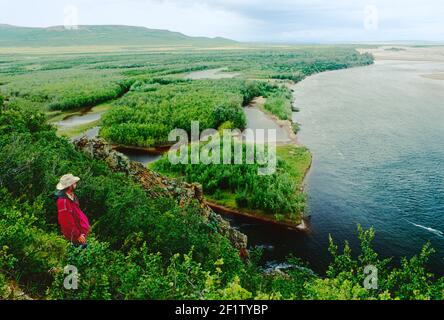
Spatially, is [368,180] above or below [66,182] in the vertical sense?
below

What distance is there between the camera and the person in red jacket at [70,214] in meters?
11.1

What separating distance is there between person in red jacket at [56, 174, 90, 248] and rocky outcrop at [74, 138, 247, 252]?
9908 mm

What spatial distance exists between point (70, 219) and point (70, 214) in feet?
0.47

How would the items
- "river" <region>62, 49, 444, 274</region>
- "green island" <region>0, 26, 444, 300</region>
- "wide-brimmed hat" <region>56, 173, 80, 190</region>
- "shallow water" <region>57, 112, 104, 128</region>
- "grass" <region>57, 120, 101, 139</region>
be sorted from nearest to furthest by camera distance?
"green island" <region>0, 26, 444, 300</region>, "wide-brimmed hat" <region>56, 173, 80, 190</region>, "river" <region>62, 49, 444, 274</region>, "grass" <region>57, 120, 101, 139</region>, "shallow water" <region>57, 112, 104, 128</region>

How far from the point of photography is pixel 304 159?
141 feet

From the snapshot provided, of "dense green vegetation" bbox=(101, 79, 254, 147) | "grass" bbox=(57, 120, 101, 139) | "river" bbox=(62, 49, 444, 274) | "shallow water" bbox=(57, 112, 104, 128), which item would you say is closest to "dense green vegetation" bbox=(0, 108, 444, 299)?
"river" bbox=(62, 49, 444, 274)

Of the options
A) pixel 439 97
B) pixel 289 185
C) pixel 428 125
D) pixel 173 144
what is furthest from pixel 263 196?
pixel 439 97

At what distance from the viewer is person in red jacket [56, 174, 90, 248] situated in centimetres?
1108

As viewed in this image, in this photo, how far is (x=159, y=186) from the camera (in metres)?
23.0

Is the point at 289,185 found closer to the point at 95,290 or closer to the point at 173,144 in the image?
the point at 173,144

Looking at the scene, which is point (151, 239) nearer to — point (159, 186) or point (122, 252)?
point (122, 252)

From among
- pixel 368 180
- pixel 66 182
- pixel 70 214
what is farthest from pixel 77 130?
pixel 66 182

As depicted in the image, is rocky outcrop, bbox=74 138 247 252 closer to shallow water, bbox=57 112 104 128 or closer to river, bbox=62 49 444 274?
river, bbox=62 49 444 274
